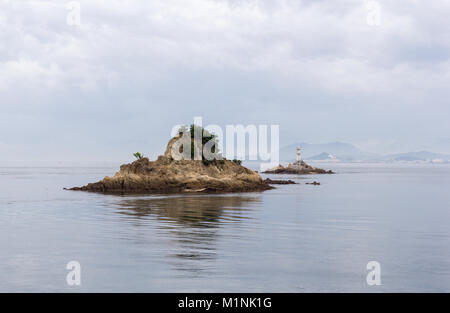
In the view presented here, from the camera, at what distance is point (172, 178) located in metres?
66.2

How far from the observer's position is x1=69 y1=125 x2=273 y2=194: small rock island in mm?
65125

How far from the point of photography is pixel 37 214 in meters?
37.4

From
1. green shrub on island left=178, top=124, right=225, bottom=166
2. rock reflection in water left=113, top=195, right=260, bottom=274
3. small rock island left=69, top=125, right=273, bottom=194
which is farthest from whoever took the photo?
green shrub on island left=178, top=124, right=225, bottom=166

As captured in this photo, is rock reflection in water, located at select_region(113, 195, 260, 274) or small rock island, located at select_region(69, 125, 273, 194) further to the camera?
small rock island, located at select_region(69, 125, 273, 194)

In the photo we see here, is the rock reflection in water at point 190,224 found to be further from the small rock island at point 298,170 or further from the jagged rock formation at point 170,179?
the small rock island at point 298,170

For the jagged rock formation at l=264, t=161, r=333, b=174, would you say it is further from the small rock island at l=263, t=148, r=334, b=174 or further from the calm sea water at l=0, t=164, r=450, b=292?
the calm sea water at l=0, t=164, r=450, b=292

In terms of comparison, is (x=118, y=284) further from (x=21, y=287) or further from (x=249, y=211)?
(x=249, y=211)

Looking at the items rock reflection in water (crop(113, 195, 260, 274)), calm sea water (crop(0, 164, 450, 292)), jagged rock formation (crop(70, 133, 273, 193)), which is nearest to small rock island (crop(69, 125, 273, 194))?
jagged rock formation (crop(70, 133, 273, 193))

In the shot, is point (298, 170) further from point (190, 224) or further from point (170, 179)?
point (190, 224)

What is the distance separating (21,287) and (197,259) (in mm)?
7014

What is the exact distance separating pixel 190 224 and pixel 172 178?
1474 inches

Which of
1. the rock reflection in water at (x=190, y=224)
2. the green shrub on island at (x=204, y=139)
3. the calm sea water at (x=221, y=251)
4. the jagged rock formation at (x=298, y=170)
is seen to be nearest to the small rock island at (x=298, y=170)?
the jagged rock formation at (x=298, y=170)
